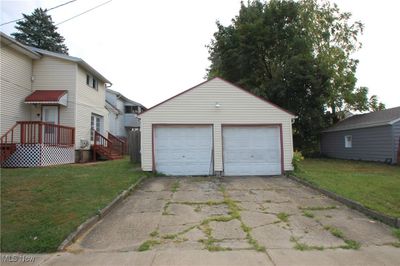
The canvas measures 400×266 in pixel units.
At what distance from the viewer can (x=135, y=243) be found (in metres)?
5.91

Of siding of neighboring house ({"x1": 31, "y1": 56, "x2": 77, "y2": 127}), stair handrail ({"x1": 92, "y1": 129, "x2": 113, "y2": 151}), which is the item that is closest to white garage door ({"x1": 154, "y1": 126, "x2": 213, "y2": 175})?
siding of neighboring house ({"x1": 31, "y1": 56, "x2": 77, "y2": 127})

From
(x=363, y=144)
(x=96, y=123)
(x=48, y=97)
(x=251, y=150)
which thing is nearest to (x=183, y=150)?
(x=251, y=150)

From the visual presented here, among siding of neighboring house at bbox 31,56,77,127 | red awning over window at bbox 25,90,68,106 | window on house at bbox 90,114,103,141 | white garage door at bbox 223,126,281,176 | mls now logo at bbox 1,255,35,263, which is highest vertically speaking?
siding of neighboring house at bbox 31,56,77,127

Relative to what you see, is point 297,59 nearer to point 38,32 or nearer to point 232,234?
point 232,234

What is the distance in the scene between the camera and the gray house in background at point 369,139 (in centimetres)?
1856

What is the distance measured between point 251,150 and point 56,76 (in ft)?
38.0

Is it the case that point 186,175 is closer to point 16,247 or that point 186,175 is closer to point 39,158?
point 39,158

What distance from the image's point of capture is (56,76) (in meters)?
18.0

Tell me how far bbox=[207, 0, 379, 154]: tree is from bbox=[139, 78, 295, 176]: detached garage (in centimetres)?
1042

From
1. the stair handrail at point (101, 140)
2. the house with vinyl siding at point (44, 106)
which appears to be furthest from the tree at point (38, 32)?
the house with vinyl siding at point (44, 106)

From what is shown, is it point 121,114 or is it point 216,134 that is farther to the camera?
point 121,114

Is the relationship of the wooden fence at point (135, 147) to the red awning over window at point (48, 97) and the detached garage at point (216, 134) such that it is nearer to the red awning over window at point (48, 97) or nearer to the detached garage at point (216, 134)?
the detached garage at point (216, 134)

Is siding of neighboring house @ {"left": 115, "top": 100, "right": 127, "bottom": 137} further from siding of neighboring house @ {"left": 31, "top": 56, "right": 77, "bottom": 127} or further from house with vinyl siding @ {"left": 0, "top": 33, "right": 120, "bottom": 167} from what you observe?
siding of neighboring house @ {"left": 31, "top": 56, "right": 77, "bottom": 127}

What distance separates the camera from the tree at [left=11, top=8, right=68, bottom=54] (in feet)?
148
